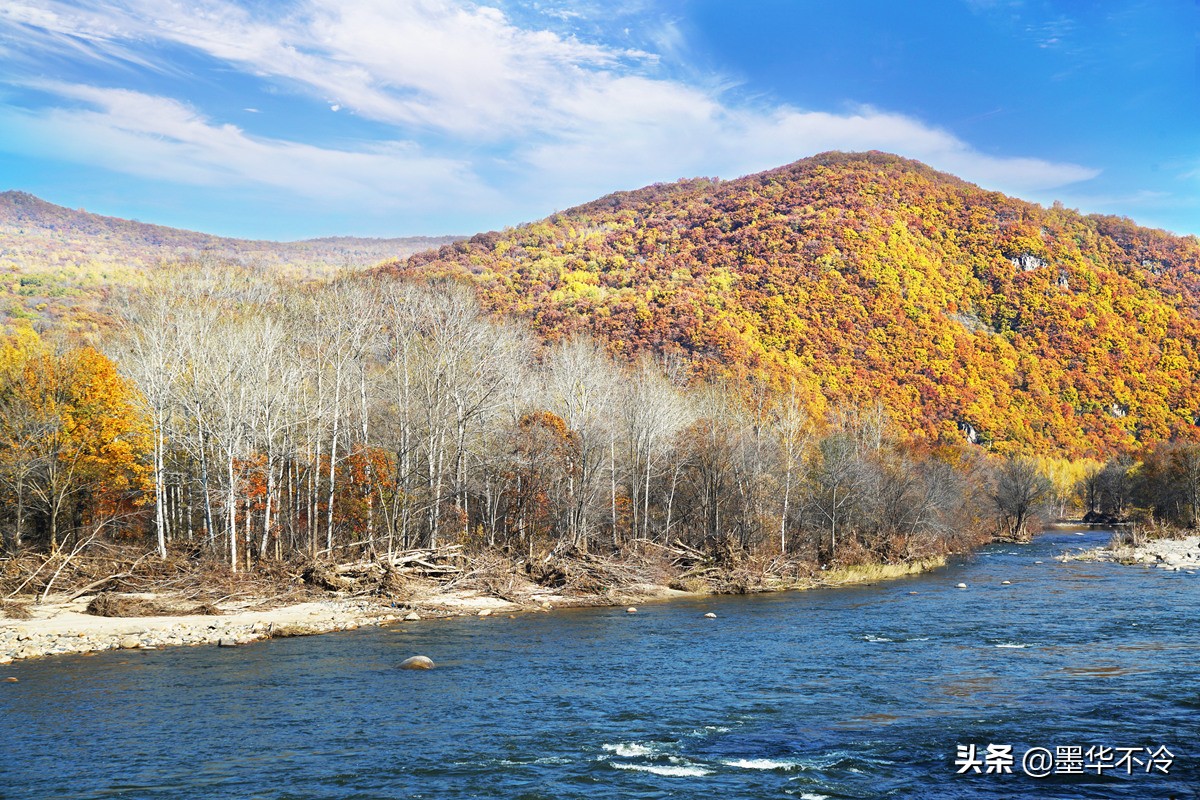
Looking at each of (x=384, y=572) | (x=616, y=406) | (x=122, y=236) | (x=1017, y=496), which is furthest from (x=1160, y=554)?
(x=122, y=236)

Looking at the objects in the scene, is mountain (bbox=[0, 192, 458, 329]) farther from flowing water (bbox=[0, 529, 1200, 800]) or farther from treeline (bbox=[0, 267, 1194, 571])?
flowing water (bbox=[0, 529, 1200, 800])

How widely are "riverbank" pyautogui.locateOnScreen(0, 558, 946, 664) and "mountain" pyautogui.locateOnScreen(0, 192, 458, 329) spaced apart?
47.7m

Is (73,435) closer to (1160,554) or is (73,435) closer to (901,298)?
(1160,554)

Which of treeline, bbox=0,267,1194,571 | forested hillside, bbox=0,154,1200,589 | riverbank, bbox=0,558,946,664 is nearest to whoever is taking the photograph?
riverbank, bbox=0,558,946,664

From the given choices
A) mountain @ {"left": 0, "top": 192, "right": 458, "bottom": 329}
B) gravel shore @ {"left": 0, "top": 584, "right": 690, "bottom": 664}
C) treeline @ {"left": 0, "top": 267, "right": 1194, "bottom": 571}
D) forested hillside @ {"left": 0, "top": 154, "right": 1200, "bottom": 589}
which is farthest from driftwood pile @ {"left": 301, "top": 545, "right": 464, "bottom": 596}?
mountain @ {"left": 0, "top": 192, "right": 458, "bottom": 329}

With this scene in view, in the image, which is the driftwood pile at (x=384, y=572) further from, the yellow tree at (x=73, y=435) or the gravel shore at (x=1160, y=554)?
the gravel shore at (x=1160, y=554)

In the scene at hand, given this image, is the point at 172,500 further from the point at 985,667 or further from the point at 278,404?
the point at 985,667

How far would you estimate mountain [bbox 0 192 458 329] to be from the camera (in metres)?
80.2

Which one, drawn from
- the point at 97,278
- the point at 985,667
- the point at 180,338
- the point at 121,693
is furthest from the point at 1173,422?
the point at 97,278

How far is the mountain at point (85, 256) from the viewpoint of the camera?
8019 cm

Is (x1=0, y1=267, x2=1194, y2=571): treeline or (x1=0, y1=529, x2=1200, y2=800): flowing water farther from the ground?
(x1=0, y1=267, x2=1194, y2=571): treeline

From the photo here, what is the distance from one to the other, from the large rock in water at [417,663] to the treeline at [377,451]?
12.5m

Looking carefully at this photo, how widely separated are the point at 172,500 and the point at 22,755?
29.5 m

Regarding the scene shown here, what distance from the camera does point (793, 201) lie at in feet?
524
